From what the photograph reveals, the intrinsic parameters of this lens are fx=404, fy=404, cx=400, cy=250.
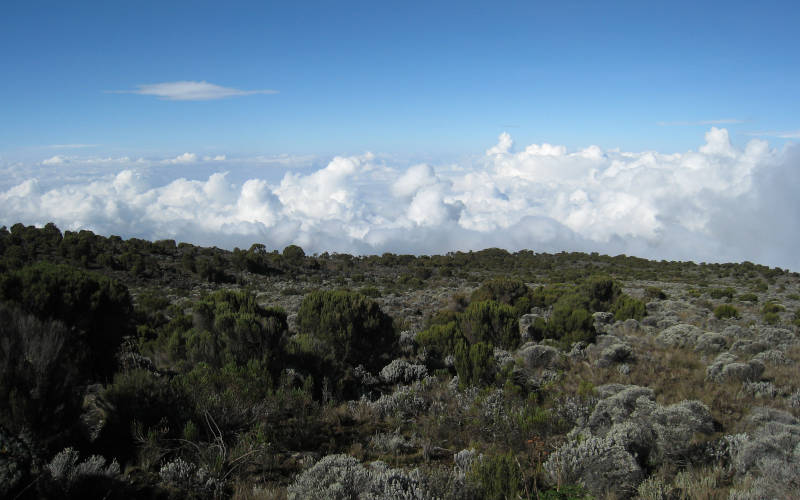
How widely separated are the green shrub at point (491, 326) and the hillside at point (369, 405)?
0.04 meters

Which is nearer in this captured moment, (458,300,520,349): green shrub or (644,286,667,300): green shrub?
(458,300,520,349): green shrub

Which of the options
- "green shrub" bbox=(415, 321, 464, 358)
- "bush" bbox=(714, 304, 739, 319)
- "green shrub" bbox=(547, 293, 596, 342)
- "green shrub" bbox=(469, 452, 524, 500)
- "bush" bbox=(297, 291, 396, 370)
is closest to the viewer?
"green shrub" bbox=(469, 452, 524, 500)

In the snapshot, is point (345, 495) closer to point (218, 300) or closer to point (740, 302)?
point (218, 300)

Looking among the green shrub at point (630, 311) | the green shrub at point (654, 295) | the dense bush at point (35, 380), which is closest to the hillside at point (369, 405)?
the dense bush at point (35, 380)

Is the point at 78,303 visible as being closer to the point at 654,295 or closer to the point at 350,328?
the point at 350,328

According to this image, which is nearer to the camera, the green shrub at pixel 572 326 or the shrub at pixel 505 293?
the green shrub at pixel 572 326

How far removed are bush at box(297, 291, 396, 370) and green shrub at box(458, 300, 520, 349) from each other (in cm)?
219

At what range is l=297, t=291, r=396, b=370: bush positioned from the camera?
8352mm

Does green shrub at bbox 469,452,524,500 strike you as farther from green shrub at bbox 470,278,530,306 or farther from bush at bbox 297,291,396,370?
green shrub at bbox 470,278,530,306

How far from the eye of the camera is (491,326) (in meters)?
10.2

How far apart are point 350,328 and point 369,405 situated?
2613 mm

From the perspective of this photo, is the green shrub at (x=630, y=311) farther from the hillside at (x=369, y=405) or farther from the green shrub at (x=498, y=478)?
the green shrub at (x=498, y=478)

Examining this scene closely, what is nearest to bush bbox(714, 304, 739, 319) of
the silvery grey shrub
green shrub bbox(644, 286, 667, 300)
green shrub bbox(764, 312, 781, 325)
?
green shrub bbox(764, 312, 781, 325)

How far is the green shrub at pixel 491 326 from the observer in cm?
990
